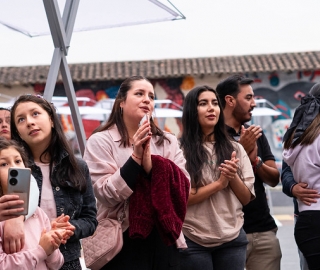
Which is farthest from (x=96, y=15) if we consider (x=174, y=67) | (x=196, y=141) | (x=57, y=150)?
(x=174, y=67)

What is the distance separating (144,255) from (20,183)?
896 millimetres

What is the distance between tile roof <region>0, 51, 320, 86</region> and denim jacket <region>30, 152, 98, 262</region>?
2474 centimetres

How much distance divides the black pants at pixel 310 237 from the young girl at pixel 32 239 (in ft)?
4.89

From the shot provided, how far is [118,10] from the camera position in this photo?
17.3 feet

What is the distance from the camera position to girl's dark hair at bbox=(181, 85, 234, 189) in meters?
3.90

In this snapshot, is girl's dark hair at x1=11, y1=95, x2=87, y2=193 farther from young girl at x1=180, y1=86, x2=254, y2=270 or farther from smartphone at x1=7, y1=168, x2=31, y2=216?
young girl at x1=180, y1=86, x2=254, y2=270

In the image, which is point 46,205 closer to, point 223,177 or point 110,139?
point 110,139

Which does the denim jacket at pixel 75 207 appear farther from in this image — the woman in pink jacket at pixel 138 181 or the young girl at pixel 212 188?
the young girl at pixel 212 188

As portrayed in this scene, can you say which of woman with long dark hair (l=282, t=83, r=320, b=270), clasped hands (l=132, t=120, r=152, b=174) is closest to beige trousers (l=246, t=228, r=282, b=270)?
woman with long dark hair (l=282, t=83, r=320, b=270)

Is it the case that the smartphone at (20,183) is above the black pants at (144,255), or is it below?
above

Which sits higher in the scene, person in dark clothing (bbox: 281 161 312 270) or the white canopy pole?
the white canopy pole

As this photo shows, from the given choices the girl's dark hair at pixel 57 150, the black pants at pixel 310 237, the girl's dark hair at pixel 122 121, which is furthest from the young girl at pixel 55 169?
the black pants at pixel 310 237

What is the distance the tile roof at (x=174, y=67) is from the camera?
91.6 feet

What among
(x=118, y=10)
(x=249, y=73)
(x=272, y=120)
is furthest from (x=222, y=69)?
(x=118, y=10)
